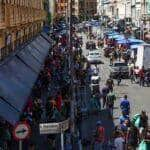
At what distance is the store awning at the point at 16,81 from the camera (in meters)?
23.5

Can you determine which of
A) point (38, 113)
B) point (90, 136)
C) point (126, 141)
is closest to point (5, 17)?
point (38, 113)

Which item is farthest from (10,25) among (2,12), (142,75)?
(142,75)

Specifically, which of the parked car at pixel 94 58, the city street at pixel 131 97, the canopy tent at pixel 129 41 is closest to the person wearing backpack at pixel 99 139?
the city street at pixel 131 97

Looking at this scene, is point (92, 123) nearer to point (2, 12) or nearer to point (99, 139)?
point (99, 139)

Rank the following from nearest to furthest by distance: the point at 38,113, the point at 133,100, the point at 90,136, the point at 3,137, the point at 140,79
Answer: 1. the point at 3,137
2. the point at 90,136
3. the point at 38,113
4. the point at 133,100
5. the point at 140,79

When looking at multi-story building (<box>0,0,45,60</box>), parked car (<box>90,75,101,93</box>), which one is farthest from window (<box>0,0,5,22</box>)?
parked car (<box>90,75,101,93</box>)

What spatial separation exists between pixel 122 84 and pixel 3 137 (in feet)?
93.0

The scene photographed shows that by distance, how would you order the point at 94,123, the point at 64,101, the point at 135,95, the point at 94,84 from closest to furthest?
the point at 94,123
the point at 64,101
the point at 94,84
the point at 135,95

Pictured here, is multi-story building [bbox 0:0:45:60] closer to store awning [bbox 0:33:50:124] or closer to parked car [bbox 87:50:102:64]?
store awning [bbox 0:33:50:124]

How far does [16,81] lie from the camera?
2905 cm

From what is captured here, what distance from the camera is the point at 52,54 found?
200 feet

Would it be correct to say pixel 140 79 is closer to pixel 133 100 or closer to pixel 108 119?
pixel 133 100

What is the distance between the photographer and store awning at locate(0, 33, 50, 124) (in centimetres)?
2350

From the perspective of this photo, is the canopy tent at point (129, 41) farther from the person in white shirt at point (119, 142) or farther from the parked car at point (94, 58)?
the person in white shirt at point (119, 142)
